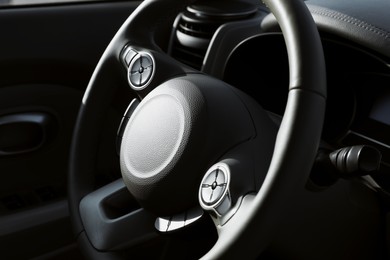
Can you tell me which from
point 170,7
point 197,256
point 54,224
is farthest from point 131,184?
point 54,224

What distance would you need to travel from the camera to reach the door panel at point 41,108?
179cm

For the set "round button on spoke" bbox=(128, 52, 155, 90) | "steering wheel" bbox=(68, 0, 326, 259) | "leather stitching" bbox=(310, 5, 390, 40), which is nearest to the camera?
"steering wheel" bbox=(68, 0, 326, 259)

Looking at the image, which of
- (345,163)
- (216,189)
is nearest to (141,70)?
(216,189)

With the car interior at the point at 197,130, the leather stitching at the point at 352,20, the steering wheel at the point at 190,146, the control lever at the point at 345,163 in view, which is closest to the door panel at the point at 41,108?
the car interior at the point at 197,130

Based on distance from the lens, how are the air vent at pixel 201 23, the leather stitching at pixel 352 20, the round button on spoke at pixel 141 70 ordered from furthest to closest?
1. the air vent at pixel 201 23
2. the round button on spoke at pixel 141 70
3. the leather stitching at pixel 352 20

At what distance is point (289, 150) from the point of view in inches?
35.9

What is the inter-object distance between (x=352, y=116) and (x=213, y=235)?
42cm

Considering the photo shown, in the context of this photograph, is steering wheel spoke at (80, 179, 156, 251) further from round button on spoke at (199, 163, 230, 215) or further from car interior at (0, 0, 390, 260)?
round button on spoke at (199, 163, 230, 215)

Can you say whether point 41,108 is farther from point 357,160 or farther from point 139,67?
point 357,160

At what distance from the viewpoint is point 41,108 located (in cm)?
187

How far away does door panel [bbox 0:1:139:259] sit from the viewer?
179cm

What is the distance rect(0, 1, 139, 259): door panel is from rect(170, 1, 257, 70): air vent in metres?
0.21

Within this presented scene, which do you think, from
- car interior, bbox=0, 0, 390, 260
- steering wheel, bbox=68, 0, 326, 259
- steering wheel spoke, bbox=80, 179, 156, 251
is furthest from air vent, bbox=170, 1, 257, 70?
steering wheel spoke, bbox=80, 179, 156, 251

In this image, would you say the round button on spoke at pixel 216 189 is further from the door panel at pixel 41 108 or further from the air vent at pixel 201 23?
the door panel at pixel 41 108
